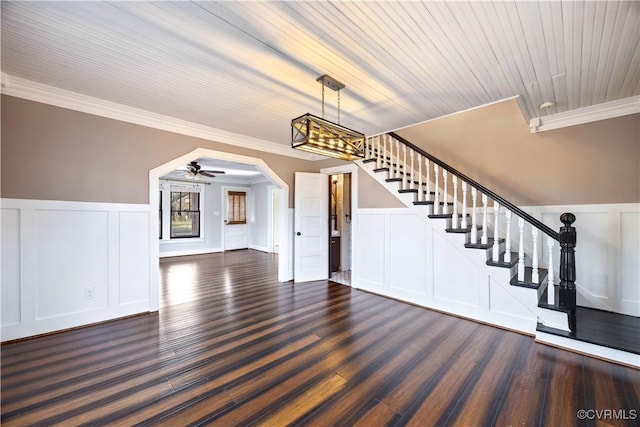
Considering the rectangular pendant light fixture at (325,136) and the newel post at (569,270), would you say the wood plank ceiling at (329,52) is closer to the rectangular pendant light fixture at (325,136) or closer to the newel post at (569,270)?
the rectangular pendant light fixture at (325,136)

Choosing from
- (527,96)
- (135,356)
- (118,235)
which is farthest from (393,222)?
(118,235)

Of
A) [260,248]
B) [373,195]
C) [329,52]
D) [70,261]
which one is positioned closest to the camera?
[329,52]

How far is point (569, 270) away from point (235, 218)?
8562mm

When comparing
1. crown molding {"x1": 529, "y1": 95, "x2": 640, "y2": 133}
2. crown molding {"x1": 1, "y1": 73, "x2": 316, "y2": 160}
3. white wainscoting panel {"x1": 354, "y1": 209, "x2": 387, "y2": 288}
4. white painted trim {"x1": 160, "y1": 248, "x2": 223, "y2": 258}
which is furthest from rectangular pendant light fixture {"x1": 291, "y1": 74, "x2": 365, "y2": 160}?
white painted trim {"x1": 160, "y1": 248, "x2": 223, "y2": 258}

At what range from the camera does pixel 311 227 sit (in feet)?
16.8

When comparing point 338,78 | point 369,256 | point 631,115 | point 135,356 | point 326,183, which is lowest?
point 135,356

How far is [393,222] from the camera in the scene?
4.16 meters

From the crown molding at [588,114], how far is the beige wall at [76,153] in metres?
5.00

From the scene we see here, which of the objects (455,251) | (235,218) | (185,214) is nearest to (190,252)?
(185,214)

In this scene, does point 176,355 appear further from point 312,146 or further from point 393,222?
point 393,222

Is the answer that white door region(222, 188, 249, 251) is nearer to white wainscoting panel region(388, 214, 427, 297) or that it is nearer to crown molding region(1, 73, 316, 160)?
crown molding region(1, 73, 316, 160)

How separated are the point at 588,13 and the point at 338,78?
1.77 meters

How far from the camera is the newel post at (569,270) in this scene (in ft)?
8.46

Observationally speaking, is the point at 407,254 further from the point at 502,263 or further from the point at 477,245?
the point at 502,263
